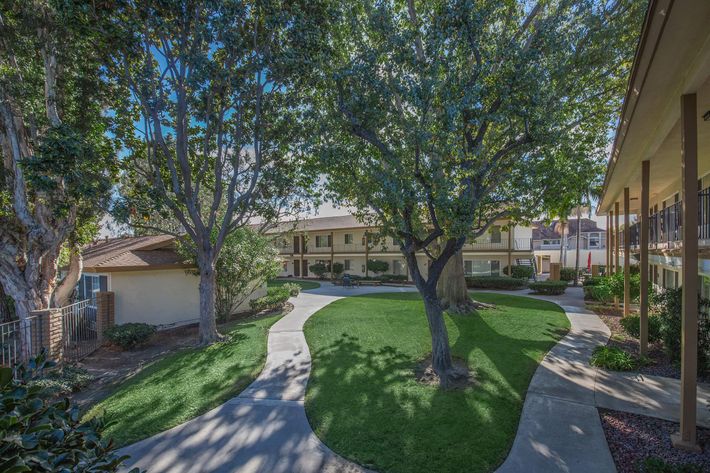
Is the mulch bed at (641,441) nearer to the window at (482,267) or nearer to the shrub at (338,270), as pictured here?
the window at (482,267)

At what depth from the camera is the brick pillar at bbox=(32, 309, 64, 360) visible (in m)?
9.16

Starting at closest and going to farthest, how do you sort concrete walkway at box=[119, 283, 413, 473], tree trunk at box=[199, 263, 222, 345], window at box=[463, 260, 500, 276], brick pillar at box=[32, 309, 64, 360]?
1. concrete walkway at box=[119, 283, 413, 473]
2. brick pillar at box=[32, 309, 64, 360]
3. tree trunk at box=[199, 263, 222, 345]
4. window at box=[463, 260, 500, 276]

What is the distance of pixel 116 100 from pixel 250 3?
5332 mm

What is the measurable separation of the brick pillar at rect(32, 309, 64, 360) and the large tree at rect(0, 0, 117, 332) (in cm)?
84

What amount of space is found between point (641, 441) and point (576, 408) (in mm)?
1112

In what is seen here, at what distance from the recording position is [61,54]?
970cm

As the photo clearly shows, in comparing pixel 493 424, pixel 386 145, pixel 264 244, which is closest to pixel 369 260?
pixel 264 244

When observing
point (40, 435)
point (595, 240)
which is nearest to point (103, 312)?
point (40, 435)

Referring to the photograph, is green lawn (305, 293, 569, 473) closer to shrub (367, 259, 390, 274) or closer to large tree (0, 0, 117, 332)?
large tree (0, 0, 117, 332)

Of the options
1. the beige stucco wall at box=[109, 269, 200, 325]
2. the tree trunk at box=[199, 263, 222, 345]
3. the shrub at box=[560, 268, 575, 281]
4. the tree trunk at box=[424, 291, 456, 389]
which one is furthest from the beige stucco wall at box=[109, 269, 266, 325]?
the shrub at box=[560, 268, 575, 281]

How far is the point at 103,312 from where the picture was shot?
1262 cm

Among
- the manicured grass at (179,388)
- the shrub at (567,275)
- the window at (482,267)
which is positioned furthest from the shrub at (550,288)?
the manicured grass at (179,388)

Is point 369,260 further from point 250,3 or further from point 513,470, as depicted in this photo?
point 513,470

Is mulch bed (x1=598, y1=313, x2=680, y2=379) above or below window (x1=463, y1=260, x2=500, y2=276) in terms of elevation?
below
